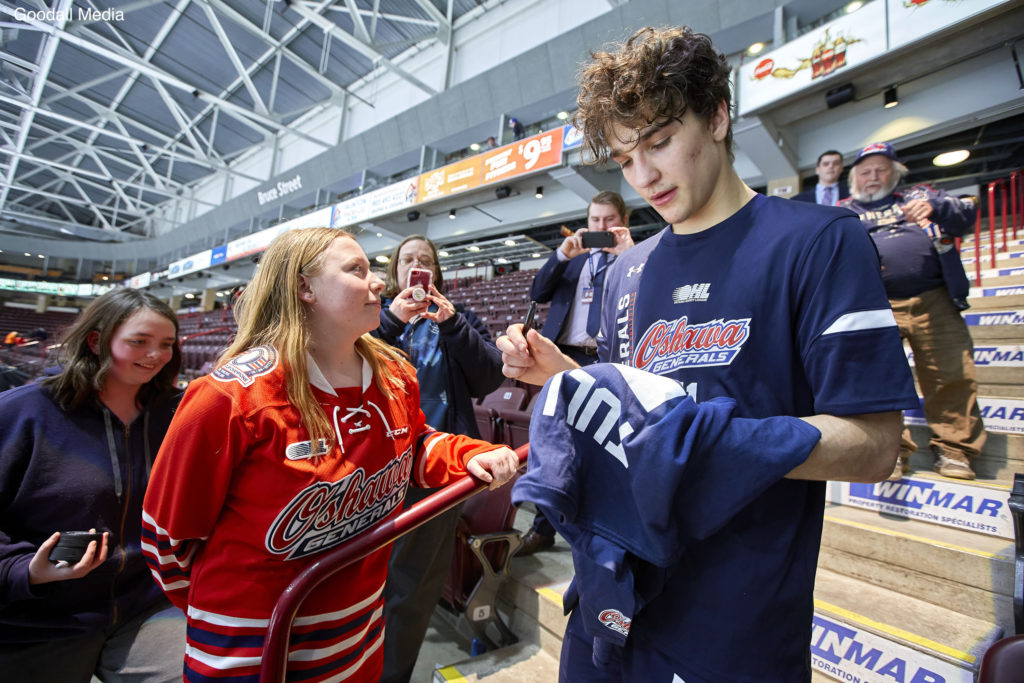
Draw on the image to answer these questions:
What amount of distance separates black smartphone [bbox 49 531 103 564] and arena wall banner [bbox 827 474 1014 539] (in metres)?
2.39

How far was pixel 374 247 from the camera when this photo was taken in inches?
561

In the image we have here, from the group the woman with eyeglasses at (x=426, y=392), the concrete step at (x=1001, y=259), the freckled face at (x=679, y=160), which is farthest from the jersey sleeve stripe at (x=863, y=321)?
the concrete step at (x=1001, y=259)

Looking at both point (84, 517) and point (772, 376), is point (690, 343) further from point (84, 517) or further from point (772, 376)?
point (84, 517)

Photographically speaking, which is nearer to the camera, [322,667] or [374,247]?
[322,667]

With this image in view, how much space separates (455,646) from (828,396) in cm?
212

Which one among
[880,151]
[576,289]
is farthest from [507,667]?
[880,151]

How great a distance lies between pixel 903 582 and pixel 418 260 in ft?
7.55

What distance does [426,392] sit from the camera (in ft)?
6.01

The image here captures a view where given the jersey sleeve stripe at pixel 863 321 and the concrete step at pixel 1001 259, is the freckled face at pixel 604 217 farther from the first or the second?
the concrete step at pixel 1001 259

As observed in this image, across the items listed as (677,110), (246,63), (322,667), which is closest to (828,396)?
(677,110)

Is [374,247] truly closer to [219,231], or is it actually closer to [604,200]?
[219,231]

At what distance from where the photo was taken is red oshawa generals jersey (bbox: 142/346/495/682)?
0.92 meters

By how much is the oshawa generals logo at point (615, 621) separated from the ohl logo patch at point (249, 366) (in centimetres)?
86

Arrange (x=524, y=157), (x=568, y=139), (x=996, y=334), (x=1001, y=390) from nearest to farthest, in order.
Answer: (x=1001, y=390), (x=996, y=334), (x=568, y=139), (x=524, y=157)
